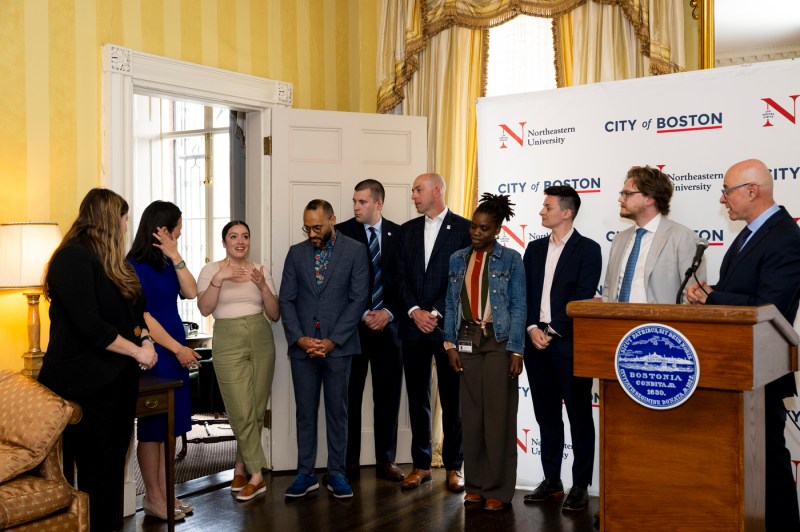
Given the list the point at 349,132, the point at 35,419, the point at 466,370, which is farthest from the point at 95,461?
the point at 349,132

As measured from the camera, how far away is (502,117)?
495 cm

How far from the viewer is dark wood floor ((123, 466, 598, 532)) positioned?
4.05 metres

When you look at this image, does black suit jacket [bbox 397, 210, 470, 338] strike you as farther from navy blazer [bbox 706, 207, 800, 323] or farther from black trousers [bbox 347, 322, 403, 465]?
navy blazer [bbox 706, 207, 800, 323]

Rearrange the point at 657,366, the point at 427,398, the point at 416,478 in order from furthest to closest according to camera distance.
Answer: the point at 427,398 → the point at 416,478 → the point at 657,366

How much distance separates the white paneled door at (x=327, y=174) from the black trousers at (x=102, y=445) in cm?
176

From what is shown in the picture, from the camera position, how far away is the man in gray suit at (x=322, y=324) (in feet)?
15.0

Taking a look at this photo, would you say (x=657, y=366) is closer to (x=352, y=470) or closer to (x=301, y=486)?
(x=301, y=486)

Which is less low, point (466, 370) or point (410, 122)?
point (410, 122)

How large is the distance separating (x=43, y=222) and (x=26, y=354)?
26.3 inches

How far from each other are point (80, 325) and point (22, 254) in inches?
26.4

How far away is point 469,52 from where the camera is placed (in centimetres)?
572

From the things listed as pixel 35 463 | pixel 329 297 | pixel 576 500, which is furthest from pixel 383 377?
pixel 35 463

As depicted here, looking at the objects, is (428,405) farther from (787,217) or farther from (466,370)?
(787,217)

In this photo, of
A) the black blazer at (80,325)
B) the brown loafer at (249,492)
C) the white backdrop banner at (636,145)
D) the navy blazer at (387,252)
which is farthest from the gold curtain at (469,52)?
the black blazer at (80,325)
